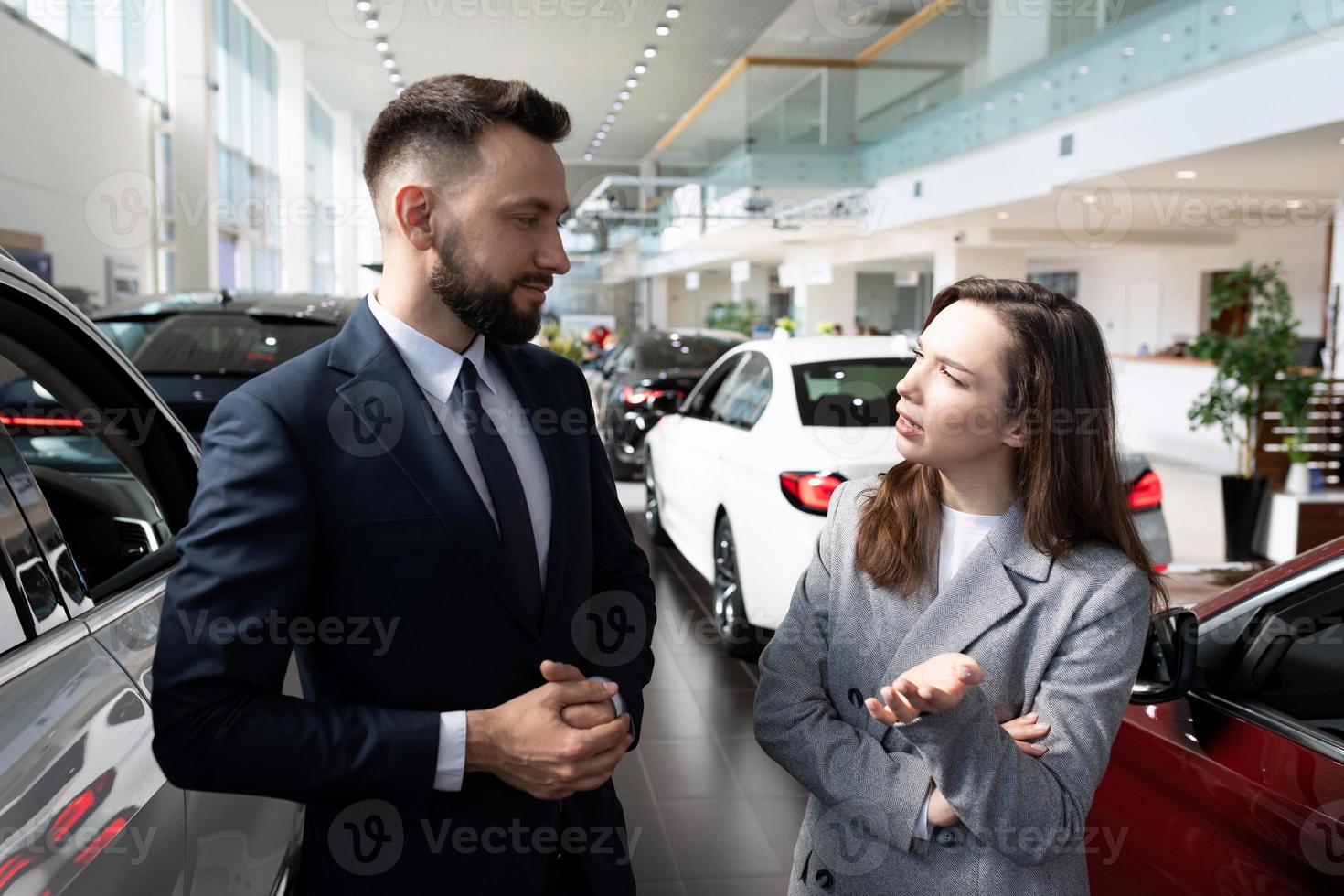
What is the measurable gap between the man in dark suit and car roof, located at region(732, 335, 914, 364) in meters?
3.34

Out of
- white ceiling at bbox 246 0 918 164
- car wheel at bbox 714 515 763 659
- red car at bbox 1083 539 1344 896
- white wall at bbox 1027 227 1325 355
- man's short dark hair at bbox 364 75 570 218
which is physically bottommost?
car wheel at bbox 714 515 763 659

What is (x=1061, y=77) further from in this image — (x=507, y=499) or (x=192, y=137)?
(x=507, y=499)

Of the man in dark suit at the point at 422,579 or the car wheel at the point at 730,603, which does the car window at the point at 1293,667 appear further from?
the car wheel at the point at 730,603

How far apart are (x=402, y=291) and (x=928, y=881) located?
103 cm

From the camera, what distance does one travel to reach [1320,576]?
70.4 inches

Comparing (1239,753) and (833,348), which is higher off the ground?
(833,348)

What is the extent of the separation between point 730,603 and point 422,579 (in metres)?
3.76

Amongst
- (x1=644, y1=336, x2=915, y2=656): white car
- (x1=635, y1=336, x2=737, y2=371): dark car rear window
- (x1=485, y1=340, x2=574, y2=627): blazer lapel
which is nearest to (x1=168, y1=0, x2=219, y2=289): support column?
(x1=635, y1=336, x2=737, y2=371): dark car rear window

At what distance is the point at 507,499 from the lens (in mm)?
1318

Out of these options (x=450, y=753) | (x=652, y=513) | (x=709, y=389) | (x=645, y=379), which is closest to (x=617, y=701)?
(x=450, y=753)

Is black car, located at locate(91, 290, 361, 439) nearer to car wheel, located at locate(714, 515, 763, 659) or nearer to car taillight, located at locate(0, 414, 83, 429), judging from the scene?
car taillight, located at locate(0, 414, 83, 429)

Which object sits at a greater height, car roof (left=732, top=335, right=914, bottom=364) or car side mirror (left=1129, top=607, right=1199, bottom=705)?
car roof (left=732, top=335, right=914, bottom=364)

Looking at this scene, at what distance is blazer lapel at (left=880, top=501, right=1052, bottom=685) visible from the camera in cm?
142

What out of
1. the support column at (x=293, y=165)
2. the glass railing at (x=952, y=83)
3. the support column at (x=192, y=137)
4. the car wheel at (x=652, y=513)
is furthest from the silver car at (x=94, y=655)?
the support column at (x=293, y=165)
